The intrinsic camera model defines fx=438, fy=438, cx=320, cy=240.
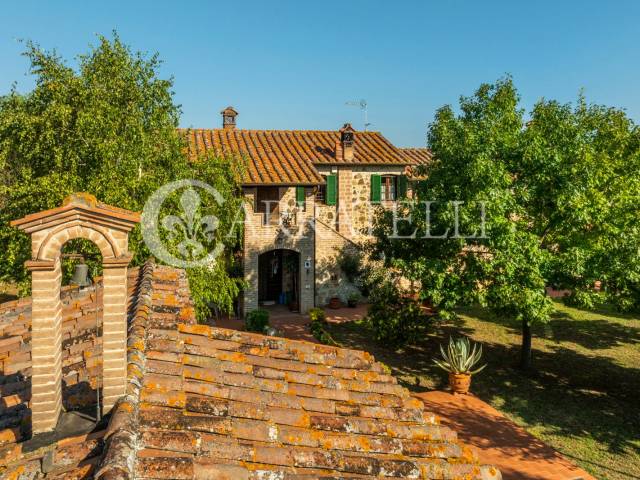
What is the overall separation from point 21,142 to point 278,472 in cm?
1256

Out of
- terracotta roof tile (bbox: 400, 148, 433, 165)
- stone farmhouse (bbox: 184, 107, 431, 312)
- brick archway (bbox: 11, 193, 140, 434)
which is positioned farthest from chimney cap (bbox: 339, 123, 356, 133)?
brick archway (bbox: 11, 193, 140, 434)

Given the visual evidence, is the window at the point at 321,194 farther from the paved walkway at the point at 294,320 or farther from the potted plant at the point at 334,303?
the paved walkway at the point at 294,320

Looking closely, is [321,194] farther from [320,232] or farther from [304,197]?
[320,232]

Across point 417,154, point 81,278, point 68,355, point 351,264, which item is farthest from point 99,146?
point 417,154

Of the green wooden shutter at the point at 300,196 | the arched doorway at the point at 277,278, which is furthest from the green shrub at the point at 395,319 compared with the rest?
the arched doorway at the point at 277,278

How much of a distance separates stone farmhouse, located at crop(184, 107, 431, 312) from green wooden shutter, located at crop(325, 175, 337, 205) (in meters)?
0.05

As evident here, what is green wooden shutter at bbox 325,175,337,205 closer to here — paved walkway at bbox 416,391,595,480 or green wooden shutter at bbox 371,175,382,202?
green wooden shutter at bbox 371,175,382,202

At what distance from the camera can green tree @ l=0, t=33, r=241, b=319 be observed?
423 inches

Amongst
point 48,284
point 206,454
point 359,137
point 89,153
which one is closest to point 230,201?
point 89,153

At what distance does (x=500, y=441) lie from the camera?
360 inches

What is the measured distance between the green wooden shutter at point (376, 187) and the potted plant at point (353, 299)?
184 inches

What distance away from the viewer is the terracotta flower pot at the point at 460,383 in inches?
459

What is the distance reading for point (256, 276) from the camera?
61.5ft

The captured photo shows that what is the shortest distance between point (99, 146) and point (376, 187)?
1309cm
